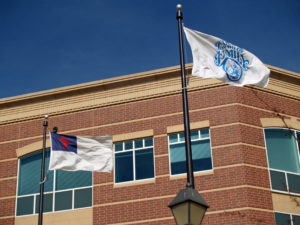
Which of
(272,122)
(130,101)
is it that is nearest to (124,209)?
(130,101)

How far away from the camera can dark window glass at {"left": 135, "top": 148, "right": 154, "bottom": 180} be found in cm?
1823

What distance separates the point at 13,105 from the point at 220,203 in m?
9.51

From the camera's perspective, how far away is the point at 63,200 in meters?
18.8

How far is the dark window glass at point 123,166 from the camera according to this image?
18.4m

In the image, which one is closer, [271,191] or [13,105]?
[271,191]

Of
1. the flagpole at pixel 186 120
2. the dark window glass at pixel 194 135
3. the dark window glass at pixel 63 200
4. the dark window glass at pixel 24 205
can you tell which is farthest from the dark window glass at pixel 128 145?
the flagpole at pixel 186 120

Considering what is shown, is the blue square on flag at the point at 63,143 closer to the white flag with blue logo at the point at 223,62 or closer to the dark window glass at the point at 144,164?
the dark window glass at the point at 144,164

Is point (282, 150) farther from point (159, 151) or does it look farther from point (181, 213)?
point (181, 213)

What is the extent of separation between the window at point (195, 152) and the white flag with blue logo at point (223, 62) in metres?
4.41

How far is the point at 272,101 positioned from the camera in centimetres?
1902

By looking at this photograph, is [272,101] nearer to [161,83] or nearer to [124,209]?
[161,83]

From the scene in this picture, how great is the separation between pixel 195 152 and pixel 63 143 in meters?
4.67

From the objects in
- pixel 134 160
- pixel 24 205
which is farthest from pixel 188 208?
pixel 24 205

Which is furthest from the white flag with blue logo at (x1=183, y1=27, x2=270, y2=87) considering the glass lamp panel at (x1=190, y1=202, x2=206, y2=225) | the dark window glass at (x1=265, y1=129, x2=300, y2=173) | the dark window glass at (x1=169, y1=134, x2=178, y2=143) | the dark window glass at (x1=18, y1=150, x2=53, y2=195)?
the dark window glass at (x1=18, y1=150, x2=53, y2=195)
